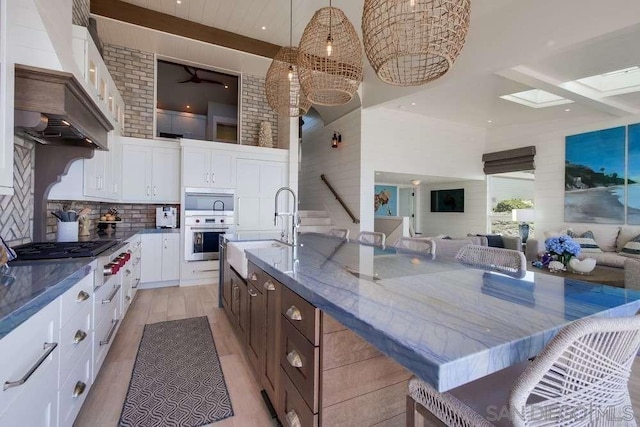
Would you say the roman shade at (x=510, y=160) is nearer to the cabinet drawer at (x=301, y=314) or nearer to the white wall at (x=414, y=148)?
the white wall at (x=414, y=148)

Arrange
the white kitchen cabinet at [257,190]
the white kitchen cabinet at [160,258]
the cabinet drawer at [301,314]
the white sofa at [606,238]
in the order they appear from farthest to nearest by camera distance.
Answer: the white sofa at [606,238]
the white kitchen cabinet at [257,190]
the white kitchen cabinet at [160,258]
the cabinet drawer at [301,314]

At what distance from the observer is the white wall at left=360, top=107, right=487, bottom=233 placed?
19.7 feet

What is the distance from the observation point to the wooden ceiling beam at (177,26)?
3.83 metres

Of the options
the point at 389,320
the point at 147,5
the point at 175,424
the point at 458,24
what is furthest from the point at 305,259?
the point at 147,5

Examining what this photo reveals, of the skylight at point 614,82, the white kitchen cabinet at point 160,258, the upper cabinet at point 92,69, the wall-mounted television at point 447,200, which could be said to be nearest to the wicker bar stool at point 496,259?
the upper cabinet at point 92,69

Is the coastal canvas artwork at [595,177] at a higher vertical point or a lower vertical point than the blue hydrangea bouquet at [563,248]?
higher

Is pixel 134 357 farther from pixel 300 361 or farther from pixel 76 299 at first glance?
pixel 300 361

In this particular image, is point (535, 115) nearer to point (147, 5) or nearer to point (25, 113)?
point (147, 5)

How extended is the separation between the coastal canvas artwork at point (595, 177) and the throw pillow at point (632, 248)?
67 centimetres

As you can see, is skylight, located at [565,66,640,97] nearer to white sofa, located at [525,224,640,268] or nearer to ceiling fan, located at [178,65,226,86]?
white sofa, located at [525,224,640,268]

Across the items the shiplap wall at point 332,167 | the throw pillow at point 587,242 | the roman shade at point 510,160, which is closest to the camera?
the throw pillow at point 587,242

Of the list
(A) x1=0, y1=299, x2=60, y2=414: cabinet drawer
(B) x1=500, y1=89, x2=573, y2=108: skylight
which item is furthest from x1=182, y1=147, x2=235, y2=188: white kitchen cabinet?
(B) x1=500, y1=89, x2=573, y2=108: skylight

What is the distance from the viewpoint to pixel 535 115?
20.7 ft

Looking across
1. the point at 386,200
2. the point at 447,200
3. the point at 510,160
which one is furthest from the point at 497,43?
the point at 386,200
